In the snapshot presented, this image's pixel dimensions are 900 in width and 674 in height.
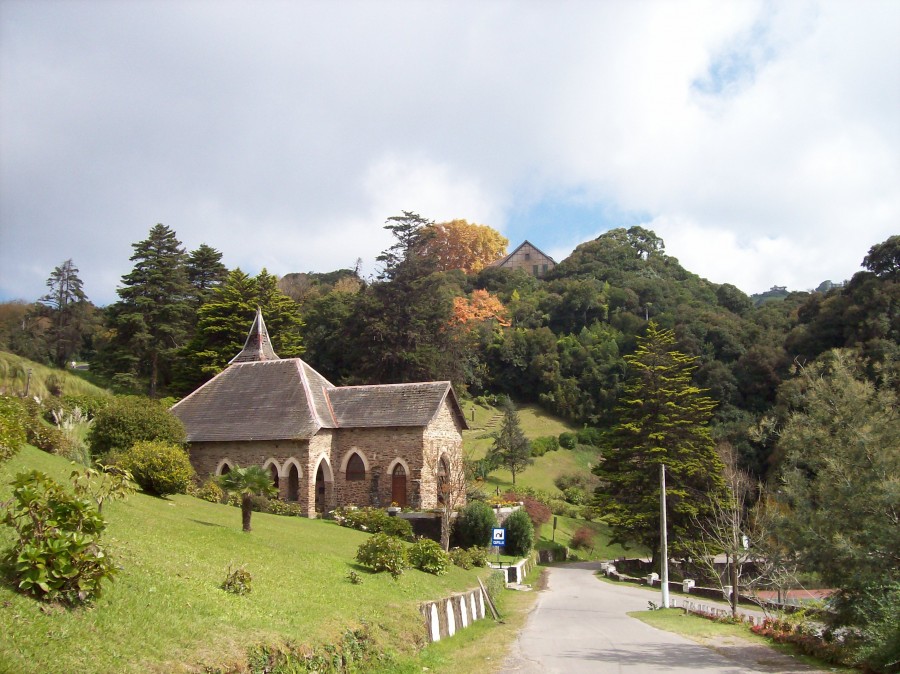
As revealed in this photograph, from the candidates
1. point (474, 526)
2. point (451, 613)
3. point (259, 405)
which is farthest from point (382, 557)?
point (259, 405)

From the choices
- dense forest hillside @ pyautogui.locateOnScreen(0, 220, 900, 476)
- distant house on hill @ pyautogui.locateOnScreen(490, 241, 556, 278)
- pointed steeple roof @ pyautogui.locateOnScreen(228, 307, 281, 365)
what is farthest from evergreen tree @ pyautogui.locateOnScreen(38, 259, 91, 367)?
distant house on hill @ pyautogui.locateOnScreen(490, 241, 556, 278)

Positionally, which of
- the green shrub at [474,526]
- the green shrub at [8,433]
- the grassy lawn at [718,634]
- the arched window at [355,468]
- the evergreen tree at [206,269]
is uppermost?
the evergreen tree at [206,269]

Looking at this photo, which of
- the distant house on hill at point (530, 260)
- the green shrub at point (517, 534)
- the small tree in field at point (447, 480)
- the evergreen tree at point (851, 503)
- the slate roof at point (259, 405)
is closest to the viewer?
the evergreen tree at point (851, 503)

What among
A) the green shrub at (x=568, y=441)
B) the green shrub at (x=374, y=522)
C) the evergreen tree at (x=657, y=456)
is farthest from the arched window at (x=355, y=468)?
the green shrub at (x=568, y=441)

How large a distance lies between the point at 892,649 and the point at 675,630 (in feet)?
23.2

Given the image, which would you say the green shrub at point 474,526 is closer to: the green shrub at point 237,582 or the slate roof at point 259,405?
the slate roof at point 259,405

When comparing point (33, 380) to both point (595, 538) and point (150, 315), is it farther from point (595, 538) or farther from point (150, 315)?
point (595, 538)

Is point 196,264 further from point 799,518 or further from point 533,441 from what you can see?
point 799,518

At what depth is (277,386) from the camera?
33.2 metres

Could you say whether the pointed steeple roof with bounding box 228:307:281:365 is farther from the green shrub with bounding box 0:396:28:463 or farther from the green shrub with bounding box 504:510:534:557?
the green shrub with bounding box 0:396:28:463

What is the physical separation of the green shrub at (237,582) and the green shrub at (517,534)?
23.2 meters

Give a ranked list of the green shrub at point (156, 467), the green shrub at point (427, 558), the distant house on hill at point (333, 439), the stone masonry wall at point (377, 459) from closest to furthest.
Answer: the green shrub at point (427, 558) < the green shrub at point (156, 467) < the distant house on hill at point (333, 439) < the stone masonry wall at point (377, 459)

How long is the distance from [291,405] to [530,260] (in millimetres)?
77107

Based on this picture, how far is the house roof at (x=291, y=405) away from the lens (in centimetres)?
3098
